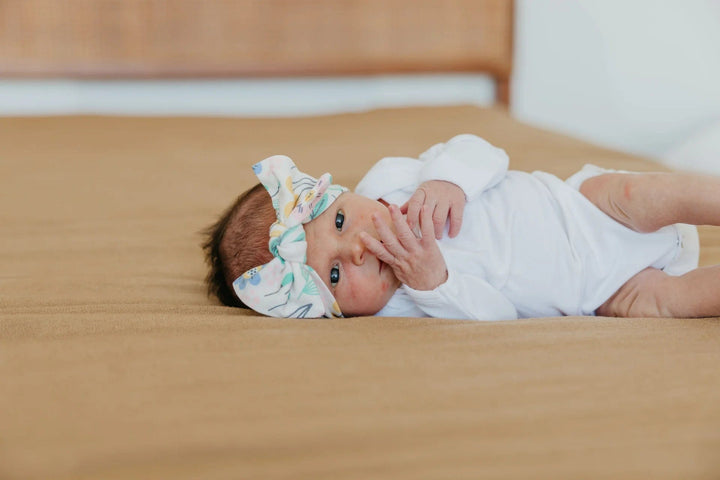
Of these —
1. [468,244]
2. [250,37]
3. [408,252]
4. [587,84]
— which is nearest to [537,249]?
[468,244]

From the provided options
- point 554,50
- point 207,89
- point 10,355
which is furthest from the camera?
point 554,50

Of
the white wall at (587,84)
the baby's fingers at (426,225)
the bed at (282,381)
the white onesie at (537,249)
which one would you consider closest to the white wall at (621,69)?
the white wall at (587,84)

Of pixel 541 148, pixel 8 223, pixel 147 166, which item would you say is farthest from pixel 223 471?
pixel 541 148

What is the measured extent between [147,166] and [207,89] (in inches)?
30.5

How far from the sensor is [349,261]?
3.51 feet

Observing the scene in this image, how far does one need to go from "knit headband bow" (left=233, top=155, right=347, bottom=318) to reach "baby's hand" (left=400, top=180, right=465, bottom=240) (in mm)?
128

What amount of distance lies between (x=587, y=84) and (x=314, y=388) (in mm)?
2250

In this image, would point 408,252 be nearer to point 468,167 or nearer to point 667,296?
point 468,167

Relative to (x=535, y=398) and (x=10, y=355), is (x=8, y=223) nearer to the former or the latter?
(x=10, y=355)

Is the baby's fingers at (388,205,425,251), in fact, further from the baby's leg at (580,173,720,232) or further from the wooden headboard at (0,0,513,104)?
the wooden headboard at (0,0,513,104)

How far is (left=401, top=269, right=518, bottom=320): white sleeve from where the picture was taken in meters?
1.05

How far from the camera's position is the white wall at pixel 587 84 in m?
2.49

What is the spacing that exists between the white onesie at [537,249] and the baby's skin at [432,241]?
0.03m

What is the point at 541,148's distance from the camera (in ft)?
6.07
